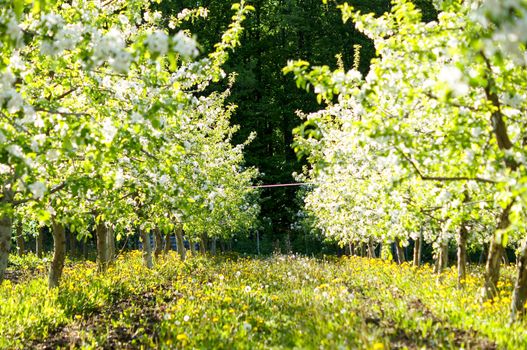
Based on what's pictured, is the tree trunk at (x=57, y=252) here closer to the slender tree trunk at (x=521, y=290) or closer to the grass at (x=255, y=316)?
the grass at (x=255, y=316)

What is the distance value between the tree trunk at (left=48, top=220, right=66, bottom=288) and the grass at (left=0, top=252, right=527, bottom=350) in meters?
0.27

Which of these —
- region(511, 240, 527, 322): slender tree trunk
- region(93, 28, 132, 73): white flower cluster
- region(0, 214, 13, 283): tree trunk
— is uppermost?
region(93, 28, 132, 73): white flower cluster

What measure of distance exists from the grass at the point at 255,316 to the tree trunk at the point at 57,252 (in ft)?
0.88

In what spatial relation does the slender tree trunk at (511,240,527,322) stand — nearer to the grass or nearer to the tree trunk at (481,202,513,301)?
the grass

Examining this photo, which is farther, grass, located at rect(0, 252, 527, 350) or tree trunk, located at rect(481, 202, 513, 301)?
tree trunk, located at rect(481, 202, 513, 301)

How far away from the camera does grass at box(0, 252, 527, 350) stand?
7.29m

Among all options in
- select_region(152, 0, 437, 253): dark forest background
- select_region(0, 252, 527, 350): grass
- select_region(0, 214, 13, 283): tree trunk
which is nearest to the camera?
select_region(0, 252, 527, 350): grass

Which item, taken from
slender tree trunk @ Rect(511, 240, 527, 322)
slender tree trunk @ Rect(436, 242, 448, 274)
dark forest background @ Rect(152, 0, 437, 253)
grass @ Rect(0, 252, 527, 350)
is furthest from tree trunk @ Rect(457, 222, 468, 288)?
dark forest background @ Rect(152, 0, 437, 253)

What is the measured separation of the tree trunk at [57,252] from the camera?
1210 cm

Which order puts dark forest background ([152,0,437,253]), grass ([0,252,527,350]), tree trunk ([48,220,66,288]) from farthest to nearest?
dark forest background ([152,0,437,253])
tree trunk ([48,220,66,288])
grass ([0,252,527,350])

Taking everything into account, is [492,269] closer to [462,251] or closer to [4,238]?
[462,251]

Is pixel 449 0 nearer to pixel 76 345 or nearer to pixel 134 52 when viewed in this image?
pixel 134 52

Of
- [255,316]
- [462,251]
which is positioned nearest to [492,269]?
[462,251]

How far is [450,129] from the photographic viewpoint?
6.62 m
